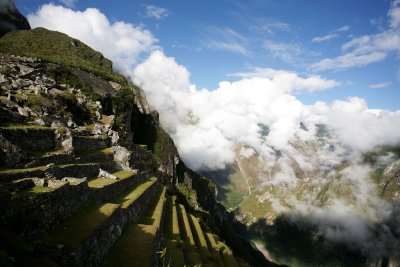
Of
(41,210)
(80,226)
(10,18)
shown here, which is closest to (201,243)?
(80,226)

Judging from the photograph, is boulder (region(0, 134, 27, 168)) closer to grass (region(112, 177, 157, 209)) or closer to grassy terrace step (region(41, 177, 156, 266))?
grassy terrace step (region(41, 177, 156, 266))

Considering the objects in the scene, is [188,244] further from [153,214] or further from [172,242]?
[153,214]

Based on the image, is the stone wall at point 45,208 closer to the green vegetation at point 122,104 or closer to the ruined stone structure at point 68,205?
the ruined stone structure at point 68,205

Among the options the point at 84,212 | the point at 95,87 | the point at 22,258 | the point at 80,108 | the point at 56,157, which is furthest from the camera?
the point at 95,87

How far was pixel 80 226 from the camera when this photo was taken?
18969 millimetres

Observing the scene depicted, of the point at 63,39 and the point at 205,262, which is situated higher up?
the point at 63,39

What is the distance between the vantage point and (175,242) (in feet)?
105

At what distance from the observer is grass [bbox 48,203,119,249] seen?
54.0ft

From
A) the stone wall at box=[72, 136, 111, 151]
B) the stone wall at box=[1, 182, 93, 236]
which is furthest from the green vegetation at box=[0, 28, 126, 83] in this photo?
the stone wall at box=[1, 182, 93, 236]

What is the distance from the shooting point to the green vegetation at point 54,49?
382ft

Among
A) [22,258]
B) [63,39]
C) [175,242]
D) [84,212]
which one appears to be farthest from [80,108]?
[63,39]

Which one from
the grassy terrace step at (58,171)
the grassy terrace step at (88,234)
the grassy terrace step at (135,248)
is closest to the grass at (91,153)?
the grassy terrace step at (58,171)

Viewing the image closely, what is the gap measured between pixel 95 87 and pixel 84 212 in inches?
3801

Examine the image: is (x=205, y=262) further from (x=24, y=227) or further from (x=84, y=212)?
(x=24, y=227)
